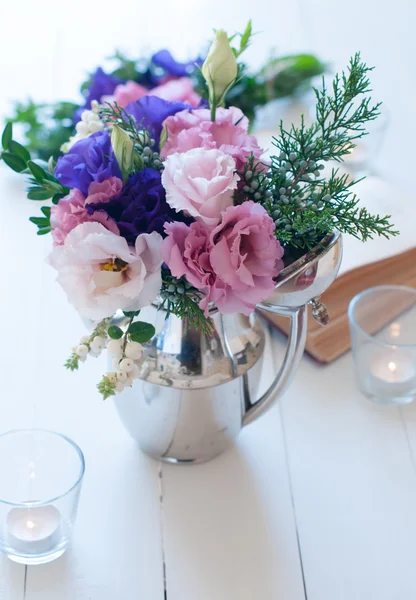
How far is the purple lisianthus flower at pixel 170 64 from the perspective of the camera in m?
1.12

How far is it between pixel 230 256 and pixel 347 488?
340 millimetres

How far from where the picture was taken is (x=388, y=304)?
93 cm

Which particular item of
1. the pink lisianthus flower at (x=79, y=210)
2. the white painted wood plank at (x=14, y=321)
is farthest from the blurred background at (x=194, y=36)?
the pink lisianthus flower at (x=79, y=210)

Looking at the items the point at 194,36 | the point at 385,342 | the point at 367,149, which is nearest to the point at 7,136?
the point at 385,342

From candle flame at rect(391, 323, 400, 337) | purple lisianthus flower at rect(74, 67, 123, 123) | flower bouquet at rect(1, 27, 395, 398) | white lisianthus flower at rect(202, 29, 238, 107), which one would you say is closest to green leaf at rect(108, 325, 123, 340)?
flower bouquet at rect(1, 27, 395, 398)

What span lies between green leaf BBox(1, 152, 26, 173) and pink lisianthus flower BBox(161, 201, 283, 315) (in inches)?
7.4

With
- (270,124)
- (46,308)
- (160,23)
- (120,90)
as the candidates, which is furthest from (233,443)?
(160,23)

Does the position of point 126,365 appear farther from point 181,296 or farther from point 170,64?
point 170,64

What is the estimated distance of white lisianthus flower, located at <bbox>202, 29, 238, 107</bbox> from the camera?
62cm

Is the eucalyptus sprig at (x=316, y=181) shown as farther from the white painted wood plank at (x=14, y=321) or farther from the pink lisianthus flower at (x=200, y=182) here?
the white painted wood plank at (x=14, y=321)

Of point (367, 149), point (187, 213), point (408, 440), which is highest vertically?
point (187, 213)

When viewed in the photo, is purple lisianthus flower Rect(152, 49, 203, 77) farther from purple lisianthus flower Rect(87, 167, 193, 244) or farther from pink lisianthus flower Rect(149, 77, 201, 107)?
purple lisianthus flower Rect(87, 167, 193, 244)

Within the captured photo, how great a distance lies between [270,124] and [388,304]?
1.56 feet

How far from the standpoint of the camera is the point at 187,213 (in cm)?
60
